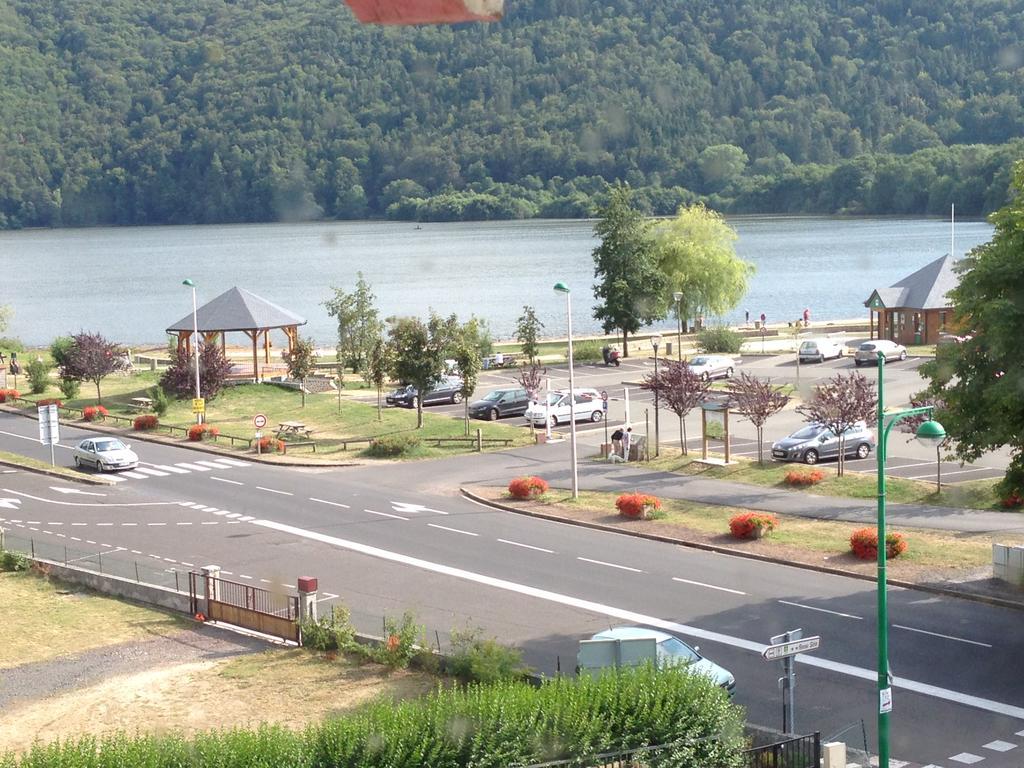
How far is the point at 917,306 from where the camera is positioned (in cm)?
6681

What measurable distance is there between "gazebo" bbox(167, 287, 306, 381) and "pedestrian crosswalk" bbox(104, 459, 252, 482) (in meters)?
15.2

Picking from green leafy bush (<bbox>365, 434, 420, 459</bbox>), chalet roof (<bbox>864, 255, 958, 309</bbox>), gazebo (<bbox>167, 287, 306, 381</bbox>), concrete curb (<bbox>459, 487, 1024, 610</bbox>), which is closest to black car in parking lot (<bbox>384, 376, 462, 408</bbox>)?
gazebo (<bbox>167, 287, 306, 381</bbox>)

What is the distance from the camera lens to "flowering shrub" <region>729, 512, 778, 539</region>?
1177 inches

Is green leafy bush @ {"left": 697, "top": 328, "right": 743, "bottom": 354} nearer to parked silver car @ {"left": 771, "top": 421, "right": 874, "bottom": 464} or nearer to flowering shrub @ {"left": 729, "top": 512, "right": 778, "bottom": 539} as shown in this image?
parked silver car @ {"left": 771, "top": 421, "right": 874, "bottom": 464}

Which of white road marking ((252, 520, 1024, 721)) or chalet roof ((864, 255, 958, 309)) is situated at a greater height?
chalet roof ((864, 255, 958, 309))

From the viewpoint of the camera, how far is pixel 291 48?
18650cm

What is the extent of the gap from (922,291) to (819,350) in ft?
26.2

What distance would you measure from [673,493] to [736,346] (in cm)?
3333

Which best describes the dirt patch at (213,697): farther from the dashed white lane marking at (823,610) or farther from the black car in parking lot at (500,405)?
the black car in parking lot at (500,405)

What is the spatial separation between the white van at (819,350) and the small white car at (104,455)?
113 feet

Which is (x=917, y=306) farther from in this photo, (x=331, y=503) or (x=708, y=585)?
(x=708, y=585)

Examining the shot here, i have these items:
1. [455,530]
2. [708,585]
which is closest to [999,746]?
[708,585]

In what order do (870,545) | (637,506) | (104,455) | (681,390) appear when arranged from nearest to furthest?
(870,545), (637,506), (681,390), (104,455)

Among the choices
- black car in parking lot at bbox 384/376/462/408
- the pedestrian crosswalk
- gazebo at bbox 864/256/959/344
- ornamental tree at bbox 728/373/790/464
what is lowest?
the pedestrian crosswalk
